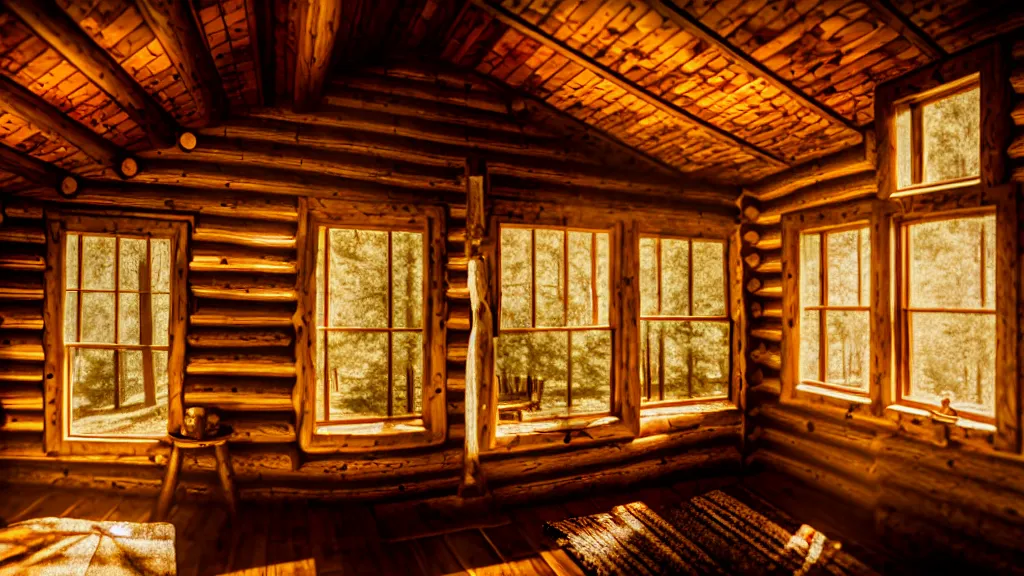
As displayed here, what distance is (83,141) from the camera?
3.72 m

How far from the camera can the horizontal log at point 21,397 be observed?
438 cm

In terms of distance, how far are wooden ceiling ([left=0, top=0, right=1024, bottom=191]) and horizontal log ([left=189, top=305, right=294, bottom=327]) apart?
1.38 meters

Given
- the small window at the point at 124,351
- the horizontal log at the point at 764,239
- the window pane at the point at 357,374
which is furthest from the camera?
the window pane at the point at 357,374

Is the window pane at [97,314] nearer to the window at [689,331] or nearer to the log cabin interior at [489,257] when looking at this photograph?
the log cabin interior at [489,257]

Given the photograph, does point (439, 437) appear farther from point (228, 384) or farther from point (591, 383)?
point (591, 383)

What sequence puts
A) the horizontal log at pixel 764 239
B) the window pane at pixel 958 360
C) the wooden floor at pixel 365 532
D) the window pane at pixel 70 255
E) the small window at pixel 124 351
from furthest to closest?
the window pane at pixel 958 360 < the small window at pixel 124 351 < the horizontal log at pixel 764 239 < the window pane at pixel 70 255 < the wooden floor at pixel 365 532

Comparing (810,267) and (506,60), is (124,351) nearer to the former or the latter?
(506,60)

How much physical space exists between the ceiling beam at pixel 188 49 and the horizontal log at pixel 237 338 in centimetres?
190

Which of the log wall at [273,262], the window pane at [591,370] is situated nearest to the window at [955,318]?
the window pane at [591,370]

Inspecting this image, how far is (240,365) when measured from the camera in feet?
14.8

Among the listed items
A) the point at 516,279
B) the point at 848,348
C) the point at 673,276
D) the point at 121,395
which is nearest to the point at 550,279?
the point at 516,279

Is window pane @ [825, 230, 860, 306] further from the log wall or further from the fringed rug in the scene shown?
the log wall

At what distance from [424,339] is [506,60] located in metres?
2.86

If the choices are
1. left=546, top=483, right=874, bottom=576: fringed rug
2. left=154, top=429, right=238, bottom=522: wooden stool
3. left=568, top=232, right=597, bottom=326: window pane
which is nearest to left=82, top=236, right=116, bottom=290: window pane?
left=154, top=429, right=238, bottom=522: wooden stool
